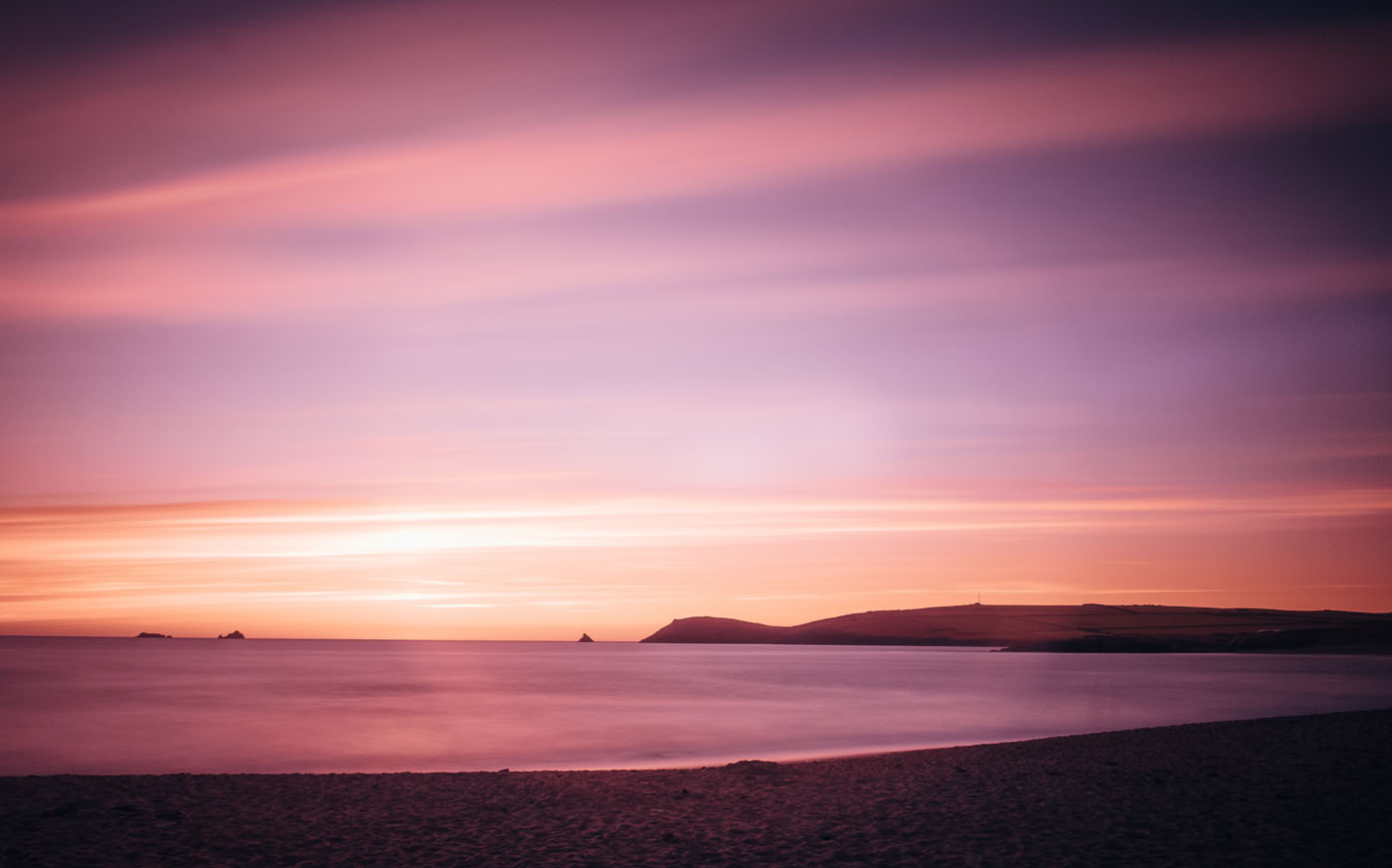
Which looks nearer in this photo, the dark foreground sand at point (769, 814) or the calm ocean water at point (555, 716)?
the dark foreground sand at point (769, 814)

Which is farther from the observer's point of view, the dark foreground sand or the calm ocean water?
the calm ocean water

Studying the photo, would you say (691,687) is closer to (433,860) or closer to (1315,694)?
(1315,694)

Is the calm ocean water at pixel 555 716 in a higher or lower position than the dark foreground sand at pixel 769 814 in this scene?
lower

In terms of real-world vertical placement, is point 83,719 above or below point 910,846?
below

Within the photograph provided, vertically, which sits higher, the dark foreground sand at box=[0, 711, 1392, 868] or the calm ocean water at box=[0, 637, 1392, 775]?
the dark foreground sand at box=[0, 711, 1392, 868]

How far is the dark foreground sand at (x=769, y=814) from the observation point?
10.8m

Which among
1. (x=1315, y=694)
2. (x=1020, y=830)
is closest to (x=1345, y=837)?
(x=1020, y=830)

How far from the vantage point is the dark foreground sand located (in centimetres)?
1084

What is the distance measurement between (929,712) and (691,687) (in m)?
26.8

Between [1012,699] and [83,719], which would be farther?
[1012,699]

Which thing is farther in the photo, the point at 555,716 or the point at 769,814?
the point at 555,716

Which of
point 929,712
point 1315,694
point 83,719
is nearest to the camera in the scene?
point 83,719

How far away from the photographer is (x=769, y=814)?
13.4m

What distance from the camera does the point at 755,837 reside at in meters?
11.9
